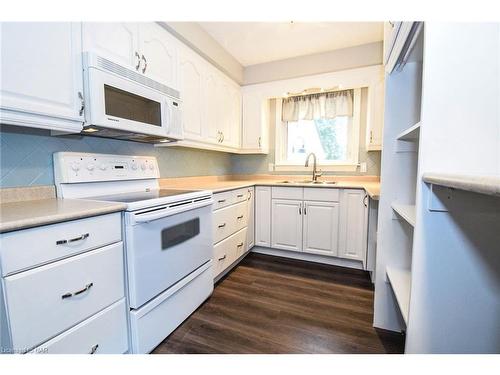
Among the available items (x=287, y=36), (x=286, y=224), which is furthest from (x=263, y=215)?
(x=287, y=36)

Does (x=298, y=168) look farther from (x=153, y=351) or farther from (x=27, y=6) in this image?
(x=27, y=6)

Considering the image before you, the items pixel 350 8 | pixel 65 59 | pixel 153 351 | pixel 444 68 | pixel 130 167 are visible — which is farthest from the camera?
pixel 130 167

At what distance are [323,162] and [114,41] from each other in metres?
2.51

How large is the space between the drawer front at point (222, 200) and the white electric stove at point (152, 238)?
0.23 meters

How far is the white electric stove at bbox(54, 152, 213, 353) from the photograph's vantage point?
121cm

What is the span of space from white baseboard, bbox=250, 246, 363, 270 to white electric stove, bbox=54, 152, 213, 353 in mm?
1075

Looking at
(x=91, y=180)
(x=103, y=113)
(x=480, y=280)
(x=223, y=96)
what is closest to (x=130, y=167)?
(x=91, y=180)

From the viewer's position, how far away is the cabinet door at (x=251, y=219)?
262cm

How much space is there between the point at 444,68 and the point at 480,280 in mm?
734

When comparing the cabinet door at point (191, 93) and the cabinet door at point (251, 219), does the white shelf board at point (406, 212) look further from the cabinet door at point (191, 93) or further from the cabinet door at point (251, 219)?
the cabinet door at point (191, 93)

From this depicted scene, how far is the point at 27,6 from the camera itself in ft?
3.22

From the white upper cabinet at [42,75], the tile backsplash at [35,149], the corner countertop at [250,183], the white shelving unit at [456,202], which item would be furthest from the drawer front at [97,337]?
the white shelving unit at [456,202]

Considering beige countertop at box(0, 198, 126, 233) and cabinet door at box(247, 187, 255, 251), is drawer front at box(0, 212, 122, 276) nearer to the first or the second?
beige countertop at box(0, 198, 126, 233)

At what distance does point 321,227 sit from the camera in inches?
96.5
